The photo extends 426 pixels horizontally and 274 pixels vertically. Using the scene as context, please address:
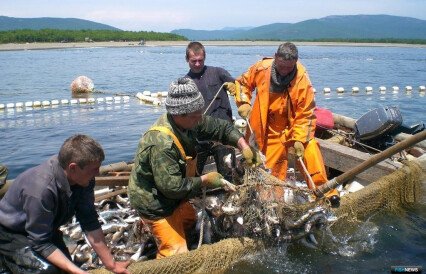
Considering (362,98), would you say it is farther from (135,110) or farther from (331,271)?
(331,271)

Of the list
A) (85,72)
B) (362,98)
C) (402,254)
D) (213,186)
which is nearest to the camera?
(213,186)

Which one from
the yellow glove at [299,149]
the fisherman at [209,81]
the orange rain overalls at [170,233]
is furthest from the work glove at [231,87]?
the orange rain overalls at [170,233]

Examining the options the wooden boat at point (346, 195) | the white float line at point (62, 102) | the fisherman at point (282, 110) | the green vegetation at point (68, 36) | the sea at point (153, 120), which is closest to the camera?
the wooden boat at point (346, 195)

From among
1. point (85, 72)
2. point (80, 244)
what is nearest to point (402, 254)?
point (80, 244)

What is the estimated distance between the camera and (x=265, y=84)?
6656 millimetres

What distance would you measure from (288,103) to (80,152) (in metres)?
3.78

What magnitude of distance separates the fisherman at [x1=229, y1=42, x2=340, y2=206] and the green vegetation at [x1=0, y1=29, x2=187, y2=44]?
295ft

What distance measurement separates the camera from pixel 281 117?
6777 mm

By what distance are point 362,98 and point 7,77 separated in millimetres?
25210

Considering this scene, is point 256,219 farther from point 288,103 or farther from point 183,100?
point 288,103

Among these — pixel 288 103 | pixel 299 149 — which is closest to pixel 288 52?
pixel 288 103

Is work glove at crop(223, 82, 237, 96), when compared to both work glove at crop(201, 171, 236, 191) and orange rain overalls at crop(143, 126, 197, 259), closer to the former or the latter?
orange rain overalls at crop(143, 126, 197, 259)

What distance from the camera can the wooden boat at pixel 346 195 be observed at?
4.71 metres

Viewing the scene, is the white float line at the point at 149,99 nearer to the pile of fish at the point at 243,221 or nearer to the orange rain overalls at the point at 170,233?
the pile of fish at the point at 243,221
